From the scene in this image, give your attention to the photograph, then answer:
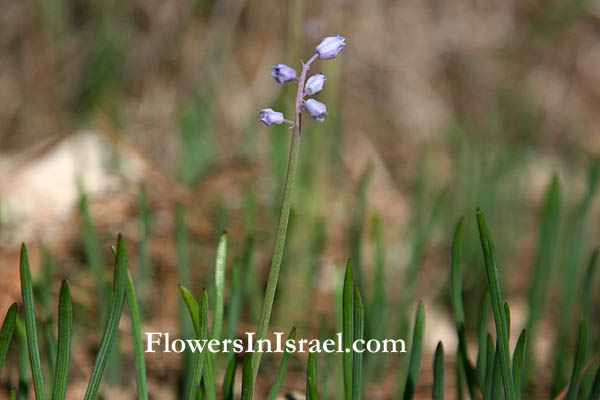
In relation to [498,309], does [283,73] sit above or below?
above

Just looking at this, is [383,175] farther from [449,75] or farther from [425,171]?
[449,75]

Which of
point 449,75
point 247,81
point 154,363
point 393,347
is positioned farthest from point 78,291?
point 449,75

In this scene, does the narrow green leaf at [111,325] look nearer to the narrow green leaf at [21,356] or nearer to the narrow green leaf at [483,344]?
the narrow green leaf at [21,356]

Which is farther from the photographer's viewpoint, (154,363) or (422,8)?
(422,8)

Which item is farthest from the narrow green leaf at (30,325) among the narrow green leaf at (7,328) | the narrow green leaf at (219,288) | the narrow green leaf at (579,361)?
the narrow green leaf at (579,361)

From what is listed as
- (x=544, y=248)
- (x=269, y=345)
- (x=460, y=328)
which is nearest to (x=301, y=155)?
(x=269, y=345)

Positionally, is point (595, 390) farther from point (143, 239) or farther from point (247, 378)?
point (143, 239)
